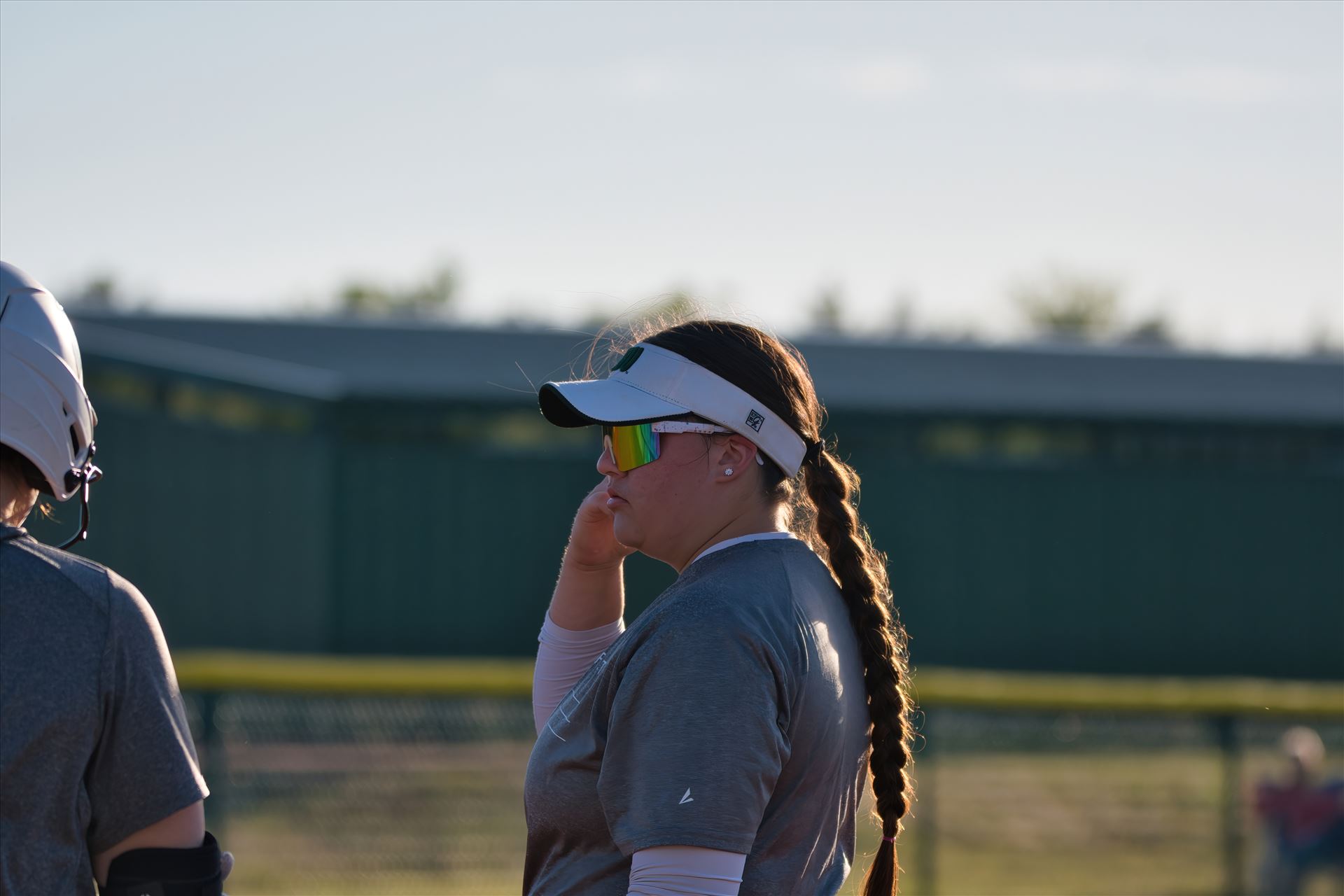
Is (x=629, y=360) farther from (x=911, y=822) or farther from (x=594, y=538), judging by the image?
(x=911, y=822)

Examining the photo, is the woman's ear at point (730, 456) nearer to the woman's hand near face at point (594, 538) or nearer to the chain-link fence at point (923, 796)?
the woman's hand near face at point (594, 538)

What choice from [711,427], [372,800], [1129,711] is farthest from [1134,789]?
[711,427]

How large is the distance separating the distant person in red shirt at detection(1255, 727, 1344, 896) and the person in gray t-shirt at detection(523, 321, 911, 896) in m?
4.98

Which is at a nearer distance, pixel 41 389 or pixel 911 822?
pixel 41 389

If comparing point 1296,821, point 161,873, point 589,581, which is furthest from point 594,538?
point 1296,821

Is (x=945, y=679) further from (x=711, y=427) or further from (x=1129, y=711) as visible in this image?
(x=711, y=427)

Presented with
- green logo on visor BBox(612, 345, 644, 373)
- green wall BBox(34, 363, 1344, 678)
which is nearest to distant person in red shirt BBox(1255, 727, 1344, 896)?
green logo on visor BBox(612, 345, 644, 373)

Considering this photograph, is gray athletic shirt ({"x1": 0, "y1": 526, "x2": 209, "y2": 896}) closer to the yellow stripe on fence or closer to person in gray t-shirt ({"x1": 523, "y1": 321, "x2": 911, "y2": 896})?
person in gray t-shirt ({"x1": 523, "y1": 321, "x2": 911, "y2": 896})

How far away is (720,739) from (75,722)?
81 centimetres

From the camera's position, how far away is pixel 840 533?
2328mm

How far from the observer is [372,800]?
6.45 meters

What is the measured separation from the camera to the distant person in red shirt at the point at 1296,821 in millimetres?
6562

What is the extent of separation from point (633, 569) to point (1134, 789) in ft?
29.6

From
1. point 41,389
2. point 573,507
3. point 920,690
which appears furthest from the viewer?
point 573,507
